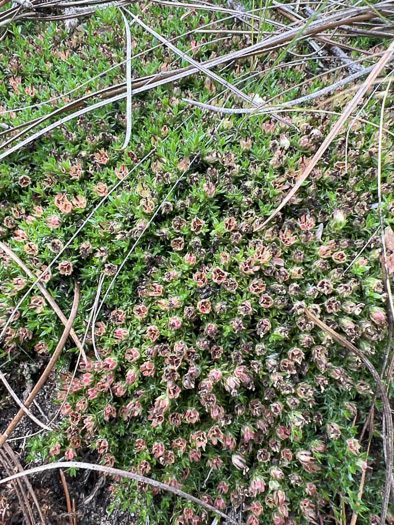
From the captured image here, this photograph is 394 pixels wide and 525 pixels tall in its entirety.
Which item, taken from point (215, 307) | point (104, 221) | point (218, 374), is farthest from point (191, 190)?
point (218, 374)

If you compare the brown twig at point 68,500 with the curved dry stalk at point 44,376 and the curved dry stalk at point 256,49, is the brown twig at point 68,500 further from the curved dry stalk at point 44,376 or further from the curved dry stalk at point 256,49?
the curved dry stalk at point 256,49

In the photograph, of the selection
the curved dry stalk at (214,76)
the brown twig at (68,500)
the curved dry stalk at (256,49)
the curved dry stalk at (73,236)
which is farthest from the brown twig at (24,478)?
the curved dry stalk at (214,76)

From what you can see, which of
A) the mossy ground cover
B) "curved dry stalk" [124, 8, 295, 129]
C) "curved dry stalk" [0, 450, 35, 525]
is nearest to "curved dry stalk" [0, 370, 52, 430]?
the mossy ground cover

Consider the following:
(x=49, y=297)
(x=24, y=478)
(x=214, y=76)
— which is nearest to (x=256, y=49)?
(x=214, y=76)

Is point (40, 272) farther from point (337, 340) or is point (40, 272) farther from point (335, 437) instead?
point (335, 437)

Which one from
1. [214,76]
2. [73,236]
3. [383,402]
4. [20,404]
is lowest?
[383,402]

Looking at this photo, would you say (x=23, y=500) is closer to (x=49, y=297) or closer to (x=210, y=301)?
(x=49, y=297)

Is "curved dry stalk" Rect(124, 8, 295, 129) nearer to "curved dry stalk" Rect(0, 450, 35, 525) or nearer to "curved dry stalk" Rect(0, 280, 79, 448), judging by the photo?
"curved dry stalk" Rect(0, 280, 79, 448)
